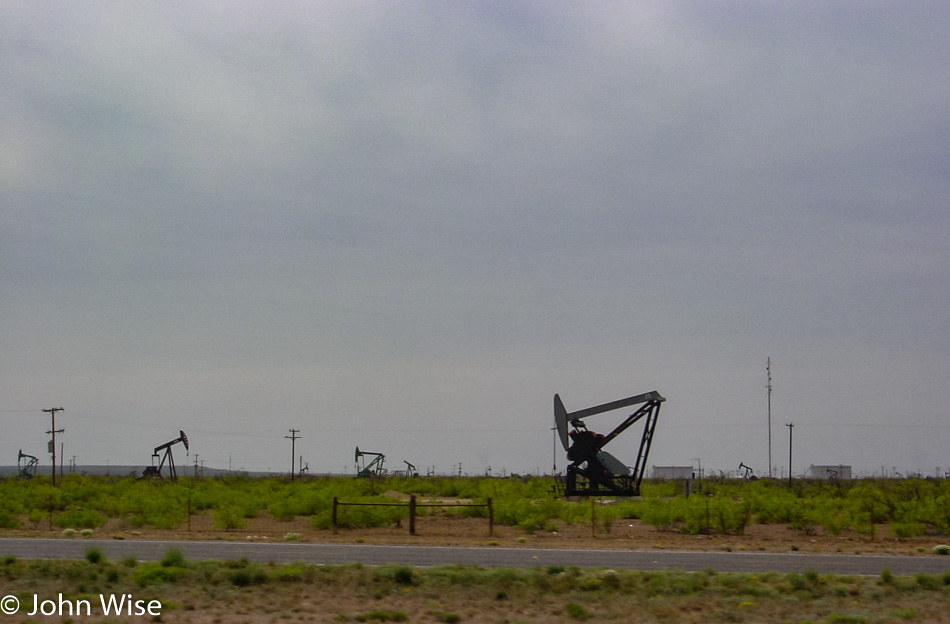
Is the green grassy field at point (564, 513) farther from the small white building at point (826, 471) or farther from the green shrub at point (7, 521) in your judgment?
the small white building at point (826, 471)

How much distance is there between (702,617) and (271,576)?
800 cm

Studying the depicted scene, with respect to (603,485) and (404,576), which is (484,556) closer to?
(404,576)

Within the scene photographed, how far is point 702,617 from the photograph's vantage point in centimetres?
1509

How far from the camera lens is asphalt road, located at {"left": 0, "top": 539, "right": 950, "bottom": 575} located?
21859mm

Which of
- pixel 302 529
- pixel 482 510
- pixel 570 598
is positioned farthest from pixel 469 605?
pixel 482 510

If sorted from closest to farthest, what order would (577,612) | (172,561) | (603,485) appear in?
(577,612)
(172,561)
(603,485)

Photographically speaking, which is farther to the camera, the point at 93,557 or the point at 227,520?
the point at 227,520

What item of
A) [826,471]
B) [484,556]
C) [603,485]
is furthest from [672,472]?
[484,556]

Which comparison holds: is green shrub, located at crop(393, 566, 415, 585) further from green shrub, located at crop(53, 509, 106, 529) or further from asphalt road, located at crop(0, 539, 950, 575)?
green shrub, located at crop(53, 509, 106, 529)

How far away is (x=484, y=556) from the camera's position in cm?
2384

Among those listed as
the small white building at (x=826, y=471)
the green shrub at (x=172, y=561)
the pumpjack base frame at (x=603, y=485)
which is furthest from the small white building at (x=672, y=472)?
the green shrub at (x=172, y=561)

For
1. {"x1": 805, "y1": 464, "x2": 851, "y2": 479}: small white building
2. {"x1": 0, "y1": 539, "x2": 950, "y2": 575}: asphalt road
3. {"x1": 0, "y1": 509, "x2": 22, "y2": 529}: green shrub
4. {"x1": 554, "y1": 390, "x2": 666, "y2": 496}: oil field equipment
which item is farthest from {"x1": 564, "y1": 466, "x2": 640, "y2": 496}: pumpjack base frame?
{"x1": 805, "y1": 464, "x2": 851, "y2": 479}: small white building

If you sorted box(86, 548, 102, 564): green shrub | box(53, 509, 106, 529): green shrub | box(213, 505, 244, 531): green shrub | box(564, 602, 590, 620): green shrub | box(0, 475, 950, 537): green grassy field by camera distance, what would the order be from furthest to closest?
box(0, 475, 950, 537): green grassy field, box(53, 509, 106, 529): green shrub, box(213, 505, 244, 531): green shrub, box(86, 548, 102, 564): green shrub, box(564, 602, 590, 620): green shrub

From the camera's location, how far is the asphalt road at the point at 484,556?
21.9 m
